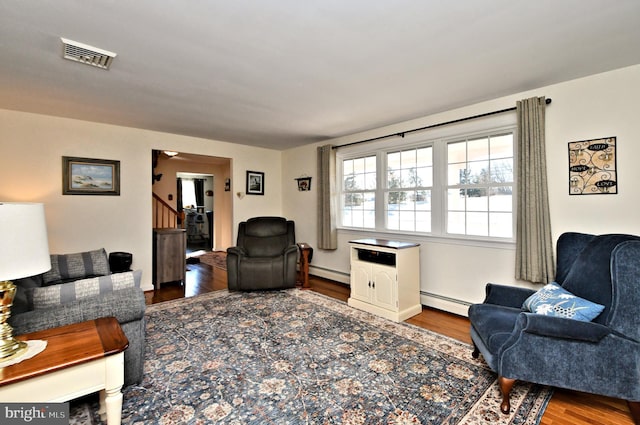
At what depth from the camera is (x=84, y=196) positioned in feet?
12.8

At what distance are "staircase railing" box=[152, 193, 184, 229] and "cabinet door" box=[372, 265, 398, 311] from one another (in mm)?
4491

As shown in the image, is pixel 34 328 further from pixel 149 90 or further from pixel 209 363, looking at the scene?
pixel 149 90

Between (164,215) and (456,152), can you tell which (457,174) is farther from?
(164,215)

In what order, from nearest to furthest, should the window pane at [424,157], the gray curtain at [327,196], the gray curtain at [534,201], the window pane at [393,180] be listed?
the gray curtain at [534,201] < the window pane at [424,157] < the window pane at [393,180] < the gray curtain at [327,196]

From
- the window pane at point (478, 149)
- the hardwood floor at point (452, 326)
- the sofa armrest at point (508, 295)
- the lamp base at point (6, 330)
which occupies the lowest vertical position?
the hardwood floor at point (452, 326)

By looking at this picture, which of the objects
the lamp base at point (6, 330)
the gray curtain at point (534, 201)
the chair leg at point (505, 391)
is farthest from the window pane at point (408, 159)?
the lamp base at point (6, 330)

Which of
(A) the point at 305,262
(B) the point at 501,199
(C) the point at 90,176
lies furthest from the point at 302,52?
(C) the point at 90,176

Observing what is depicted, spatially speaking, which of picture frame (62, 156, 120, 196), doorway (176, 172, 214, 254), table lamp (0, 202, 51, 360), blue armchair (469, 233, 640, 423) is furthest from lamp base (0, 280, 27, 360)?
doorway (176, 172, 214, 254)

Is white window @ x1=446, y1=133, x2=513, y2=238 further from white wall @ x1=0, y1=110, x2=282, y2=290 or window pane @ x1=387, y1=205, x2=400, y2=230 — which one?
white wall @ x1=0, y1=110, x2=282, y2=290

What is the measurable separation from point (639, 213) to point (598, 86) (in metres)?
1.12

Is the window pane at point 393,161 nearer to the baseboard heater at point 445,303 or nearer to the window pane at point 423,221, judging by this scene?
the window pane at point 423,221

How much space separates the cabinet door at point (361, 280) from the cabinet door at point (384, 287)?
0.09 meters

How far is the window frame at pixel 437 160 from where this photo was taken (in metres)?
3.06

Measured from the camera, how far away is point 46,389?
117 cm
